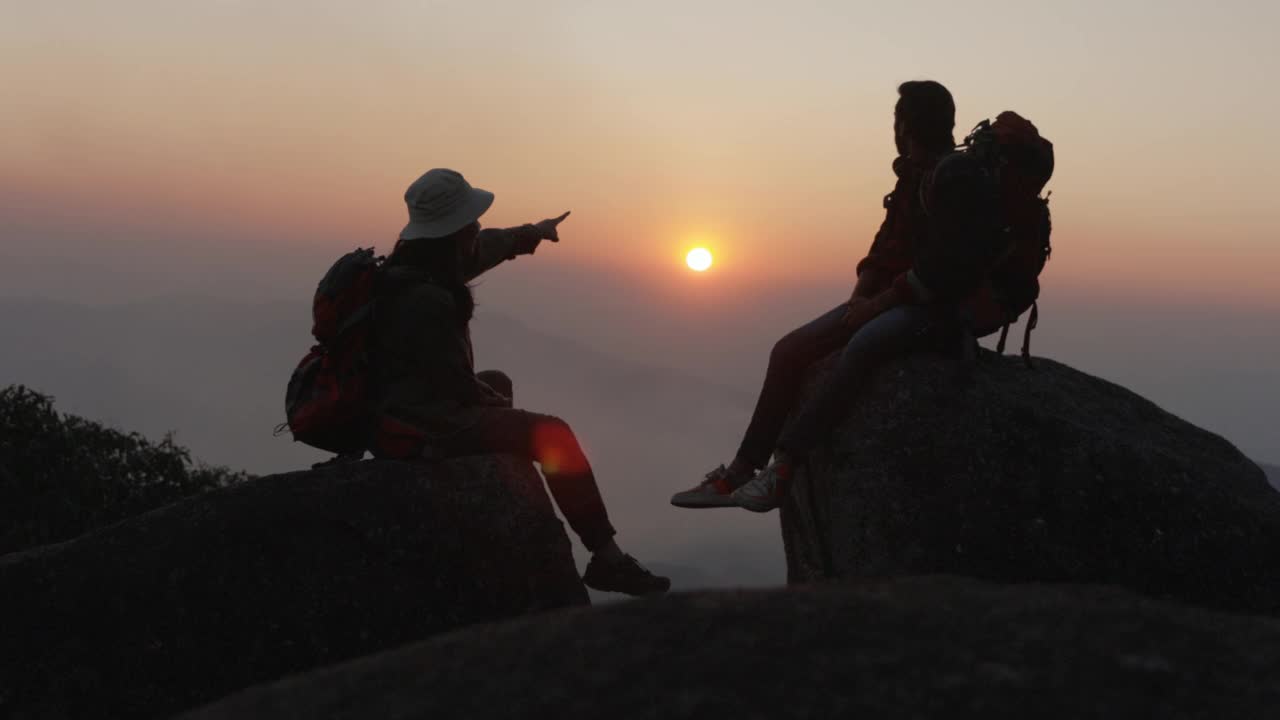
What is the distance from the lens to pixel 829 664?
12.6ft

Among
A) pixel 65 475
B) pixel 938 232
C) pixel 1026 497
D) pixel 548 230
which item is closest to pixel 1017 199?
pixel 938 232

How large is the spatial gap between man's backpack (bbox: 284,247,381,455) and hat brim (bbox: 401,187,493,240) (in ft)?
1.21

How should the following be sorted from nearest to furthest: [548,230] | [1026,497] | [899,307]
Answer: [1026,497]
[899,307]
[548,230]

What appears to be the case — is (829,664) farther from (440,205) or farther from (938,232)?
(440,205)

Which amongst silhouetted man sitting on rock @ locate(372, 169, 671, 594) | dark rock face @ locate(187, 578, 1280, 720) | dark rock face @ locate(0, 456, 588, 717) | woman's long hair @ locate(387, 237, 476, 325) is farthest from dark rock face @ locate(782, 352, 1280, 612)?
woman's long hair @ locate(387, 237, 476, 325)

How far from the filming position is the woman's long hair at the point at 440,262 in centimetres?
774

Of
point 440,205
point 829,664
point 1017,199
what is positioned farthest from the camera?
point 1017,199

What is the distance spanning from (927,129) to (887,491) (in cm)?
289

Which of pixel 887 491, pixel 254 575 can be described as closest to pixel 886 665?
pixel 887 491

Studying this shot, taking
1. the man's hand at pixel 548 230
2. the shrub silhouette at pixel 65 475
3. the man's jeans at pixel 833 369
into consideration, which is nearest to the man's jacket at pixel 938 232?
the man's jeans at pixel 833 369

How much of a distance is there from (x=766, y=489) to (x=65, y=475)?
54.0 feet

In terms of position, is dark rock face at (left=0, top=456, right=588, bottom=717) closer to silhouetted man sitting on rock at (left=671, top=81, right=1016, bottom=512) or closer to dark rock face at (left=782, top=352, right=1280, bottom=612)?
silhouetted man sitting on rock at (left=671, top=81, right=1016, bottom=512)

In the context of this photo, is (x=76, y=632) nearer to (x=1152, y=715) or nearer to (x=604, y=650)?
(x=604, y=650)

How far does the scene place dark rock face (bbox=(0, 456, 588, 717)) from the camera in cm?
656
